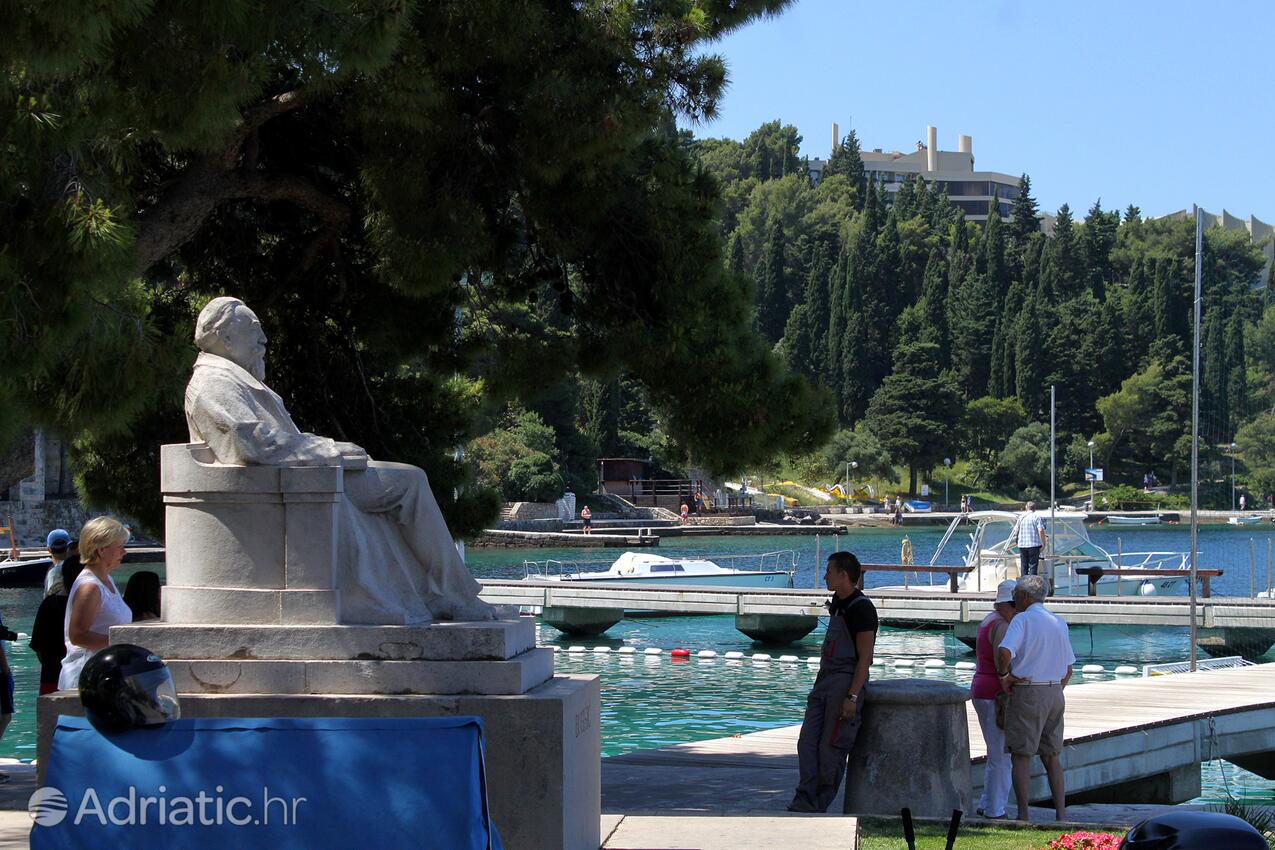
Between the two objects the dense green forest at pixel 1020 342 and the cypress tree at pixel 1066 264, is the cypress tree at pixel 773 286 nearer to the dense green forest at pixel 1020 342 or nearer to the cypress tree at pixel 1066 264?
the dense green forest at pixel 1020 342

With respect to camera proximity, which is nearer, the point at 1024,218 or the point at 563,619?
the point at 563,619

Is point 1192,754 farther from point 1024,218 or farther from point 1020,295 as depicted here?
point 1024,218

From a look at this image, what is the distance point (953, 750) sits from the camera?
8883mm

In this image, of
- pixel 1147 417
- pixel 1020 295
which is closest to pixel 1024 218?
pixel 1020 295

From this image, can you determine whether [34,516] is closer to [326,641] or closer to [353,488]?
[353,488]

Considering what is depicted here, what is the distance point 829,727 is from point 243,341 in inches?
163

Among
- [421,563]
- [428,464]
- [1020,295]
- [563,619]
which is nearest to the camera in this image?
[421,563]

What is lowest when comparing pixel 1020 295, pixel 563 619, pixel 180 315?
pixel 563 619

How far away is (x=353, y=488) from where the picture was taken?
6.48 meters

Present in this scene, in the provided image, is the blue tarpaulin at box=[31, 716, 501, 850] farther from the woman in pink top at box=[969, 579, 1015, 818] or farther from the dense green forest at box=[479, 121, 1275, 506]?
the dense green forest at box=[479, 121, 1275, 506]

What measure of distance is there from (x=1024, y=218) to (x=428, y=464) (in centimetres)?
Result: 14577

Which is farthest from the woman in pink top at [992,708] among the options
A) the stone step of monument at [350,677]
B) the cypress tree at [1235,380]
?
the cypress tree at [1235,380]

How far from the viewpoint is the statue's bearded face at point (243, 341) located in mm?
6629

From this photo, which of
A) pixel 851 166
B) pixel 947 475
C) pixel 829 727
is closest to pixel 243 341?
pixel 829 727
